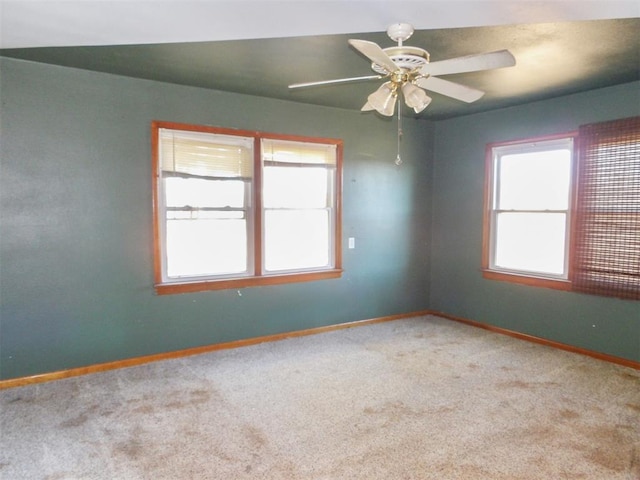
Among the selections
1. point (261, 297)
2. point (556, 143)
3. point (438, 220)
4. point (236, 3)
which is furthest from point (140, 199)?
point (556, 143)

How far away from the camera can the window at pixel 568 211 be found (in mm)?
3674

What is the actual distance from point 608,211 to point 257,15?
3.51 metres

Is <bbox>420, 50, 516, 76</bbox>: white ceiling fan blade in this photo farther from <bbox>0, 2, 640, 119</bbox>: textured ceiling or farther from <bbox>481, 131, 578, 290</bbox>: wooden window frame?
<bbox>481, 131, 578, 290</bbox>: wooden window frame

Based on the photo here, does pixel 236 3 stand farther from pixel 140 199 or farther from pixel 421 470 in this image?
→ pixel 421 470

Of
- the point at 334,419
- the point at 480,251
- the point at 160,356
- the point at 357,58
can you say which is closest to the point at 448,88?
the point at 357,58

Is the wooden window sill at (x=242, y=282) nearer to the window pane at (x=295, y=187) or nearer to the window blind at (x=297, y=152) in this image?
the window pane at (x=295, y=187)

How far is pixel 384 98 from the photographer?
8.52ft

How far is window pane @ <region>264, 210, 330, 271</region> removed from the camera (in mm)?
4391

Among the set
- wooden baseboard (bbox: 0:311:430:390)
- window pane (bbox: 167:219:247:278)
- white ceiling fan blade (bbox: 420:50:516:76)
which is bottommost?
wooden baseboard (bbox: 0:311:430:390)

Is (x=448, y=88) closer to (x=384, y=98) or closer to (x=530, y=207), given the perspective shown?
(x=384, y=98)

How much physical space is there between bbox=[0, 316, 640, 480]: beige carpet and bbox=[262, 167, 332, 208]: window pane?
1561 millimetres

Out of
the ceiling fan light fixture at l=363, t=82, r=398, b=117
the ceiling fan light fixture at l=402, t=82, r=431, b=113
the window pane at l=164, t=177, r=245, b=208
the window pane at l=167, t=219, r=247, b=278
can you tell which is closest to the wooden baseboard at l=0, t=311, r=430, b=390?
the window pane at l=167, t=219, r=247, b=278

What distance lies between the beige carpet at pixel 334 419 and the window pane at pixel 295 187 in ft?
5.12

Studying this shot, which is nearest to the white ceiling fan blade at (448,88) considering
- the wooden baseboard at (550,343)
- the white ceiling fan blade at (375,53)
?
the white ceiling fan blade at (375,53)
